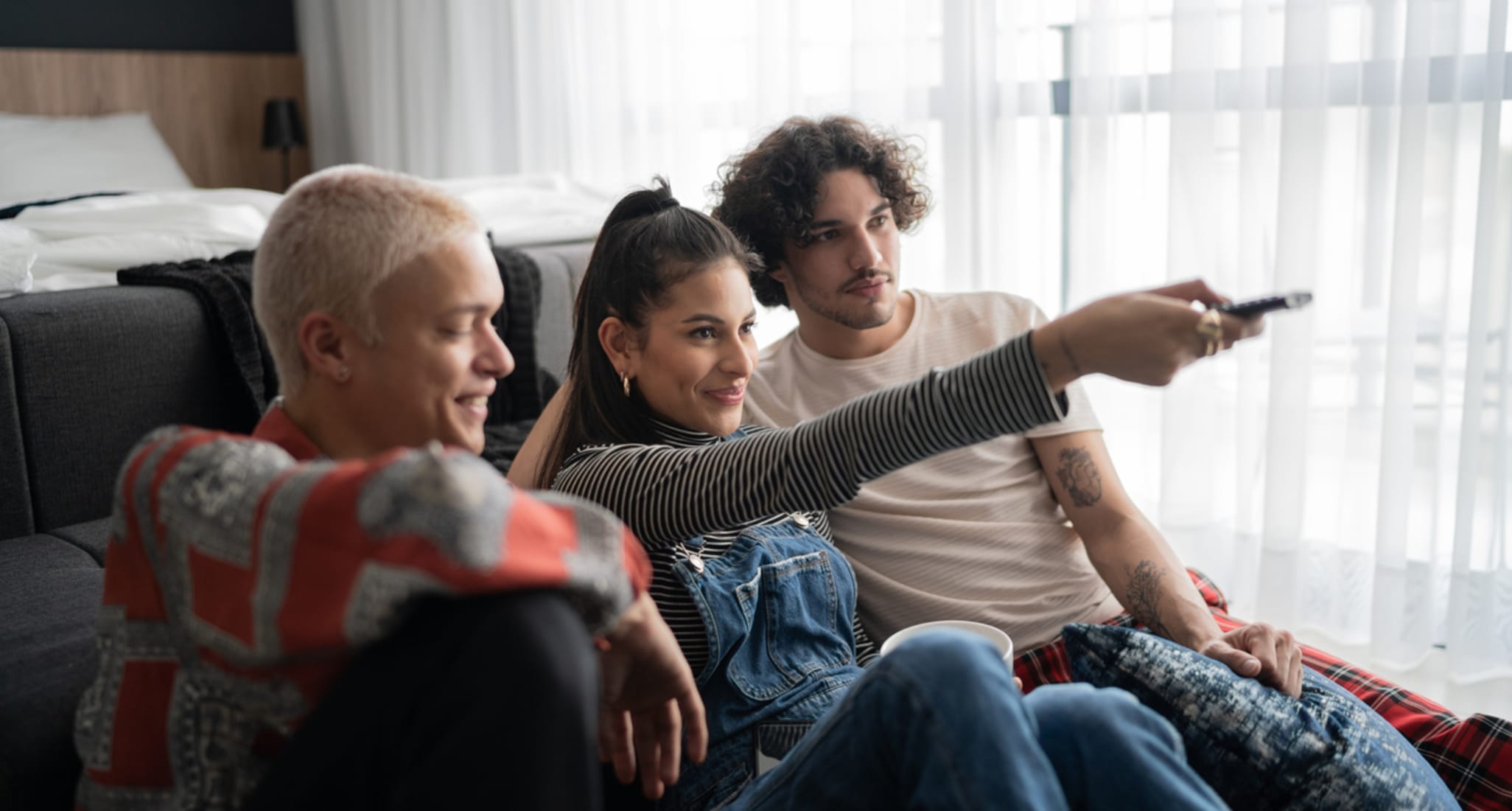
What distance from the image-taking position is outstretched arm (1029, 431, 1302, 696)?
4.78ft

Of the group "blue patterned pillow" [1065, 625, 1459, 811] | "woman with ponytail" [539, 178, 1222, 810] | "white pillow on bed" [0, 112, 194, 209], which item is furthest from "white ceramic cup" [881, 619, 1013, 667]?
"white pillow on bed" [0, 112, 194, 209]

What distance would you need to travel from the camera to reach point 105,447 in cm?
172

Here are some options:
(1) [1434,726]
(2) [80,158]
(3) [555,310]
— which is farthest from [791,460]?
(2) [80,158]

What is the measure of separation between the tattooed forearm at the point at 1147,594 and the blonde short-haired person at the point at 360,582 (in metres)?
0.79

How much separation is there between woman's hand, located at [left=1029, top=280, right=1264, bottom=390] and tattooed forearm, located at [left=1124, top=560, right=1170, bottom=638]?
0.66 m

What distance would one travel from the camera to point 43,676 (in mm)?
1080

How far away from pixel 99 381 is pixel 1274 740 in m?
1.64

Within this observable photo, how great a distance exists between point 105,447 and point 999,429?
1.41 meters

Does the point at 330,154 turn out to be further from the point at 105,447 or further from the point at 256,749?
the point at 256,749

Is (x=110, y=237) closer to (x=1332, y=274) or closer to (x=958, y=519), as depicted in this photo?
(x=958, y=519)

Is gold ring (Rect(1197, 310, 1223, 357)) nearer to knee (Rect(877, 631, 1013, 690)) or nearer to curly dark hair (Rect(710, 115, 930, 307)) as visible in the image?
knee (Rect(877, 631, 1013, 690))

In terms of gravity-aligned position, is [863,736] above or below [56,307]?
below

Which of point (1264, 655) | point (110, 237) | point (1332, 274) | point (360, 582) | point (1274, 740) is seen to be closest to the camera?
point (360, 582)

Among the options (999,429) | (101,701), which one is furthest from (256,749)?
(999,429)
